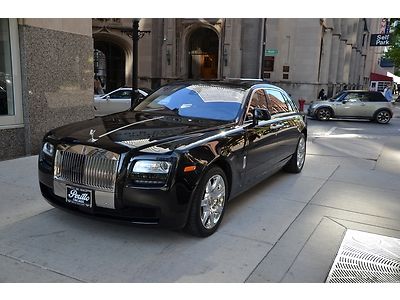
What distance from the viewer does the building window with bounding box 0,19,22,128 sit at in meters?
6.94

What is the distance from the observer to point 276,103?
600 cm

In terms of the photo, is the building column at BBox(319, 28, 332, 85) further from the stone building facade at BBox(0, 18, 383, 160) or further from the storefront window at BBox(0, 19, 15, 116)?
the storefront window at BBox(0, 19, 15, 116)

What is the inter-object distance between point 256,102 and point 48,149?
266cm

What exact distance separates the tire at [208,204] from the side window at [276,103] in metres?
1.91

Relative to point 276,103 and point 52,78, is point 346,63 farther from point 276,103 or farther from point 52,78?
point 52,78

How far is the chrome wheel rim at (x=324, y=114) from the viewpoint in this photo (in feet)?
58.6

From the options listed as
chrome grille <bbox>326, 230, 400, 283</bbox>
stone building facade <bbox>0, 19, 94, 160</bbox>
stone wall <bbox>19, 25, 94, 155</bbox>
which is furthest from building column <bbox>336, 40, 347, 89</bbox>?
chrome grille <bbox>326, 230, 400, 283</bbox>

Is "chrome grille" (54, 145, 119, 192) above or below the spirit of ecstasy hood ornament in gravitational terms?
below

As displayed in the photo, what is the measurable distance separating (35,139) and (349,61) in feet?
146

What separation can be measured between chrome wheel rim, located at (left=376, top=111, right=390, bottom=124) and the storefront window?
51.0 ft

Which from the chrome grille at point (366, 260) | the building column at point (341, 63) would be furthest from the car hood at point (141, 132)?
the building column at point (341, 63)

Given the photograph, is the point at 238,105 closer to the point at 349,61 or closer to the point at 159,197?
the point at 159,197

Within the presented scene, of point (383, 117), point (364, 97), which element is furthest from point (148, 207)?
point (383, 117)
